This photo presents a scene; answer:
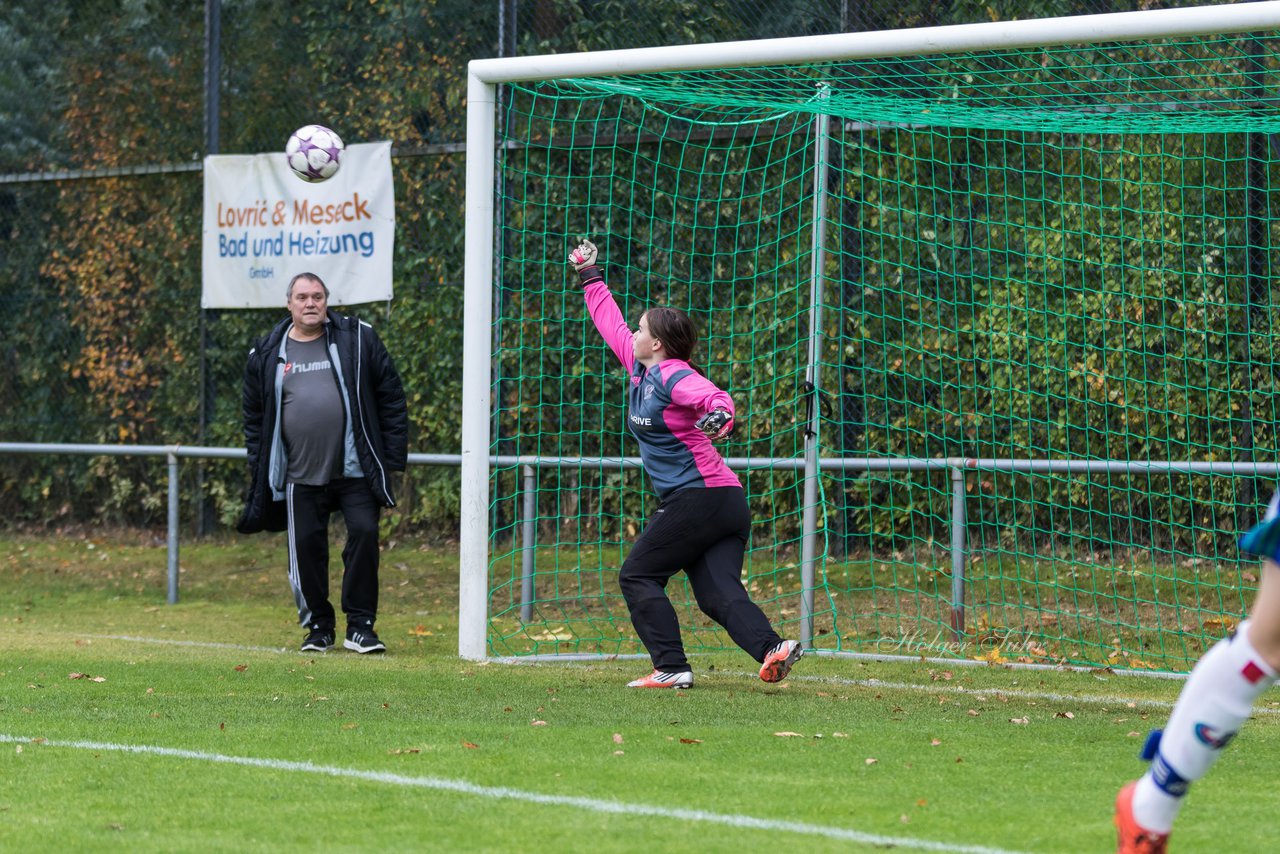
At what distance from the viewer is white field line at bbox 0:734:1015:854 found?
4.30 m

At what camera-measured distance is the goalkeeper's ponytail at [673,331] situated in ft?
23.6

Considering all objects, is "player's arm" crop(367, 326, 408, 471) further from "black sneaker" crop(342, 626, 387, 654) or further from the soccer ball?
the soccer ball

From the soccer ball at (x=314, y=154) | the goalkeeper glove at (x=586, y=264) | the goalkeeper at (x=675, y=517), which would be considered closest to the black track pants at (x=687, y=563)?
the goalkeeper at (x=675, y=517)

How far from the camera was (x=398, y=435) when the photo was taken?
866cm

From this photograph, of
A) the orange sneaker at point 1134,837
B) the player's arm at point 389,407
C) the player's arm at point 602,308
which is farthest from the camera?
the player's arm at point 389,407

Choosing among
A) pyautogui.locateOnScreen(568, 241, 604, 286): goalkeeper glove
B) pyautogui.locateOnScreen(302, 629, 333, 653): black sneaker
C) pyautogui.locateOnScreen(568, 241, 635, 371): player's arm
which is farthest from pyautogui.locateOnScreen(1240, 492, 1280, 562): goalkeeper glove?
pyautogui.locateOnScreen(302, 629, 333, 653): black sneaker

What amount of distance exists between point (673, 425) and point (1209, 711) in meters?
3.63

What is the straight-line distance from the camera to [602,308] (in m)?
7.68

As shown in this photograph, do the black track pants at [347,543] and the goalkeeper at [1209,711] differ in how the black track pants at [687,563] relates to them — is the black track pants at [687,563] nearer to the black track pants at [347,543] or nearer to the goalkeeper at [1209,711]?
the black track pants at [347,543]

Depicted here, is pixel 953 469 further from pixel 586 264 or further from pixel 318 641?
pixel 318 641

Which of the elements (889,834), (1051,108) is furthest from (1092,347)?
(889,834)

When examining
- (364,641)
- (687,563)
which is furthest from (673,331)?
(364,641)

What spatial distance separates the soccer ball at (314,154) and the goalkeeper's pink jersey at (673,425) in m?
3.43

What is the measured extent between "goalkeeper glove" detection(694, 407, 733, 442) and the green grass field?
3.59 feet
